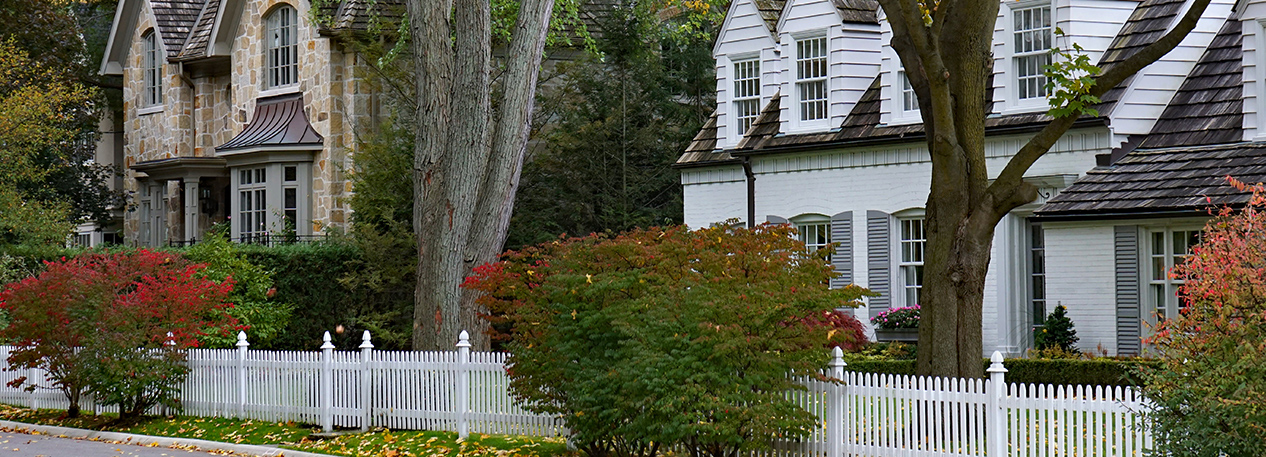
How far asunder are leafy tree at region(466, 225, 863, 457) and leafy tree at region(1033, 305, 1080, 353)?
26.0 ft

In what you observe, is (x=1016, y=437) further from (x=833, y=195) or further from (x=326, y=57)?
(x=326, y=57)

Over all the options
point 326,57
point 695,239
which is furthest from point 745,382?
point 326,57

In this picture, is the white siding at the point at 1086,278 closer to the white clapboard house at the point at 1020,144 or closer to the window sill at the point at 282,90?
the white clapboard house at the point at 1020,144

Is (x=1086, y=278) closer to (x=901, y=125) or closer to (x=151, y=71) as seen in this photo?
(x=901, y=125)

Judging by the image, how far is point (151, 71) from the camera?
36156 millimetres

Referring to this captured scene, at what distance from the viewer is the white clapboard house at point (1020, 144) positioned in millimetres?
18891

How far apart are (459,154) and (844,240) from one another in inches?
316

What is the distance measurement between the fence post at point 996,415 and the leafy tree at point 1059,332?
892 cm

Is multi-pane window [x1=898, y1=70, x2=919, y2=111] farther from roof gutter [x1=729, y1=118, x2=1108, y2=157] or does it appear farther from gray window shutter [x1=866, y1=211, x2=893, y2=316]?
gray window shutter [x1=866, y1=211, x2=893, y2=316]

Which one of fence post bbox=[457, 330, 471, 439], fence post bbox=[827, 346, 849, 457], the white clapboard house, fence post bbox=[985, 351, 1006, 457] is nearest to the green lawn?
fence post bbox=[457, 330, 471, 439]

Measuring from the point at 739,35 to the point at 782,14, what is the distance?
57.4 inches

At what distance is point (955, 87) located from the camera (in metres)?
13.2

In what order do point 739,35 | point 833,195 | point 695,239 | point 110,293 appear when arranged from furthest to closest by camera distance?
point 739,35 < point 833,195 < point 110,293 < point 695,239

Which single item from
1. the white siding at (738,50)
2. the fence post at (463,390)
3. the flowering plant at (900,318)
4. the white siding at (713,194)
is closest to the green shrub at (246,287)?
the white siding at (713,194)
